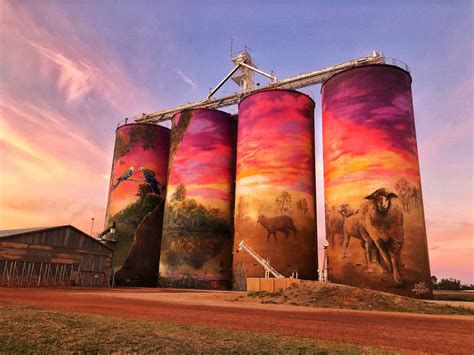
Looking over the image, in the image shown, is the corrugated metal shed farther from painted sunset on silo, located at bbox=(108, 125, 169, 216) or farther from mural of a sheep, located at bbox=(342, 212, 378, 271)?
mural of a sheep, located at bbox=(342, 212, 378, 271)

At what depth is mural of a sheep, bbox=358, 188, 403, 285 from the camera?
120 ft

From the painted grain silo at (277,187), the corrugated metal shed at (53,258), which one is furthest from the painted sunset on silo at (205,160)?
the corrugated metal shed at (53,258)

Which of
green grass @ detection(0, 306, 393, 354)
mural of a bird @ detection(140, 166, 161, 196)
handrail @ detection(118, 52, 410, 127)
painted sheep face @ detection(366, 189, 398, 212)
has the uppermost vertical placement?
handrail @ detection(118, 52, 410, 127)

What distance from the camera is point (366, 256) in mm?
37688

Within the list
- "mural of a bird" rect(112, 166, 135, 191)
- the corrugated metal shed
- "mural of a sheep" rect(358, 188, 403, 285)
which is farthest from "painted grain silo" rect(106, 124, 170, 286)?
"mural of a sheep" rect(358, 188, 403, 285)

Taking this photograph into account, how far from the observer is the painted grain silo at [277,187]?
148ft

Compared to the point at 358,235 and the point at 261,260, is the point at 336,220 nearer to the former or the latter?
the point at 358,235

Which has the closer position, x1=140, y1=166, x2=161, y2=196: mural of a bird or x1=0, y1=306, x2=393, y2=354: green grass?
x1=0, y1=306, x2=393, y2=354: green grass

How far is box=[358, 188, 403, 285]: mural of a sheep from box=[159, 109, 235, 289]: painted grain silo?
844 inches

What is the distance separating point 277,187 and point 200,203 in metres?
12.9

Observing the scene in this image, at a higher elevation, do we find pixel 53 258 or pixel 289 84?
pixel 289 84

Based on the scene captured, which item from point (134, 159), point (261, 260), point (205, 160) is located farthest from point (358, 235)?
point (134, 159)

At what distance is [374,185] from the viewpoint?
39.2 metres

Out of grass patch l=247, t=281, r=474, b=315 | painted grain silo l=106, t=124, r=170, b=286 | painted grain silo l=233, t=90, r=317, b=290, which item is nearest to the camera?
grass patch l=247, t=281, r=474, b=315
